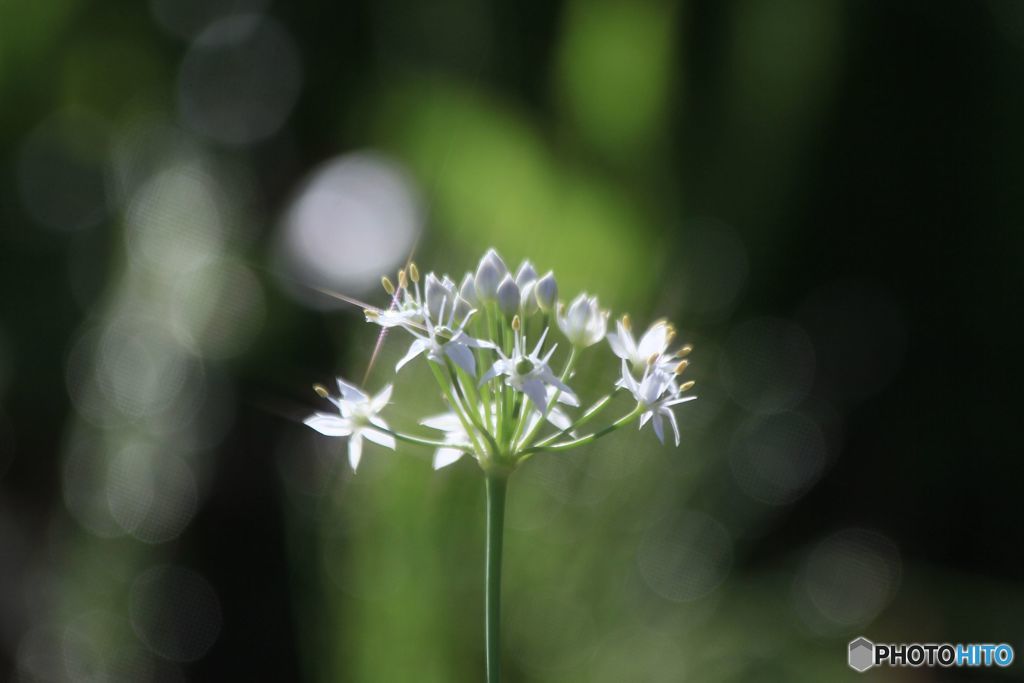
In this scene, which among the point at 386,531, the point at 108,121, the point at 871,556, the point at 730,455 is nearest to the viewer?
the point at 386,531

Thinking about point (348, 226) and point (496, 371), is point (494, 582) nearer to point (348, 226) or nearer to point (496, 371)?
point (496, 371)

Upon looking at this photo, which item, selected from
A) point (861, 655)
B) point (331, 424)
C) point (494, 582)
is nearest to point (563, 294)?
point (861, 655)

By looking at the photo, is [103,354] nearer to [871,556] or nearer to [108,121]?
[108,121]

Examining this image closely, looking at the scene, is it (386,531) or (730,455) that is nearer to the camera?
(386,531)

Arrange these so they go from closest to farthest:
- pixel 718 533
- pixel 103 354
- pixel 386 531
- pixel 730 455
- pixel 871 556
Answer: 1. pixel 386 531
2. pixel 718 533
3. pixel 730 455
4. pixel 871 556
5. pixel 103 354

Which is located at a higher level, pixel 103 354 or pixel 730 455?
pixel 103 354

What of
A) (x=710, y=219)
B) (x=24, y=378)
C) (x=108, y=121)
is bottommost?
(x=24, y=378)

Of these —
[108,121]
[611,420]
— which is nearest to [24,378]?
[108,121]
